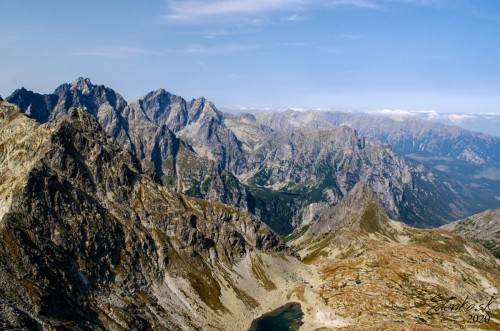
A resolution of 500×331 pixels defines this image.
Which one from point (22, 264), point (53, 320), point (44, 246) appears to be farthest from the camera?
point (44, 246)

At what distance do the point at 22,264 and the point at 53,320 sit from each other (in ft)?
98.4

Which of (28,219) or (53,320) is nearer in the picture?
(53,320)

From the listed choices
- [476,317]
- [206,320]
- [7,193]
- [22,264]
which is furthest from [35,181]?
[476,317]

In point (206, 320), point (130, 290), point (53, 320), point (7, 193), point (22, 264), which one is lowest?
point (206, 320)

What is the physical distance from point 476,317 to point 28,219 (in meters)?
205

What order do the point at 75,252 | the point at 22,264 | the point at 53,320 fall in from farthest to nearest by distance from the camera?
the point at 75,252 < the point at 22,264 < the point at 53,320

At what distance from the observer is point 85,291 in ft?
562

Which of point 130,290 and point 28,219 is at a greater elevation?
point 28,219

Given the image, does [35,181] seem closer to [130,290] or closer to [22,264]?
[22,264]

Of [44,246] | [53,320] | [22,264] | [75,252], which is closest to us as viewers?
[53,320]

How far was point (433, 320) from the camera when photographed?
198 meters

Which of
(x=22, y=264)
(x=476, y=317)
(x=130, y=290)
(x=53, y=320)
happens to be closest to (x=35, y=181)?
(x=22, y=264)

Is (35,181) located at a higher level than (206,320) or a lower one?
higher

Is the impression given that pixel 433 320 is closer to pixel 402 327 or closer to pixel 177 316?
pixel 402 327
